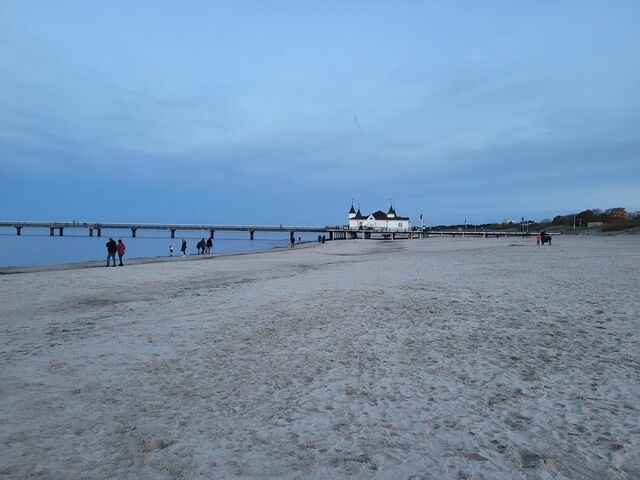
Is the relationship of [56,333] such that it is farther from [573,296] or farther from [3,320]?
[573,296]

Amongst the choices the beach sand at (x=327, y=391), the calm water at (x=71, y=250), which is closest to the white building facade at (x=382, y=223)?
the calm water at (x=71, y=250)

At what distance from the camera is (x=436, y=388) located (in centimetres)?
497

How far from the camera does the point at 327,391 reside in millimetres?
4969

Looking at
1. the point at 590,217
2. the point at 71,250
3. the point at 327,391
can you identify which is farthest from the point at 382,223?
the point at 327,391

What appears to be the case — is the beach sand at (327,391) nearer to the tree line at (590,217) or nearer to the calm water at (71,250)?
the calm water at (71,250)

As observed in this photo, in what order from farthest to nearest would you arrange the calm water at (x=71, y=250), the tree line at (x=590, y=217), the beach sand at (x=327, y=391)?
the tree line at (x=590, y=217) → the calm water at (x=71, y=250) → the beach sand at (x=327, y=391)

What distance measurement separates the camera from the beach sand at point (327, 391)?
137 inches

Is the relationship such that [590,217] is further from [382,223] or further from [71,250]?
[71,250]

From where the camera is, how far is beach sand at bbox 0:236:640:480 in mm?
3488

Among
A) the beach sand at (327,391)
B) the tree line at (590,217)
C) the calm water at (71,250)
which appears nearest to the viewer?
the beach sand at (327,391)

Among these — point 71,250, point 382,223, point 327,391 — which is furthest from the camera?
point 382,223

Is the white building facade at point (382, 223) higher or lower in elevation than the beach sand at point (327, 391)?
higher

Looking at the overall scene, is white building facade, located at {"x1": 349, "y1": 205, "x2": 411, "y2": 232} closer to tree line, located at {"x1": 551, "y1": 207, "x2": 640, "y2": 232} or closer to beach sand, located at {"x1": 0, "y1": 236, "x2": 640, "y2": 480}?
tree line, located at {"x1": 551, "y1": 207, "x2": 640, "y2": 232}

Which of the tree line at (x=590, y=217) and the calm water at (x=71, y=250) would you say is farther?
the tree line at (x=590, y=217)
